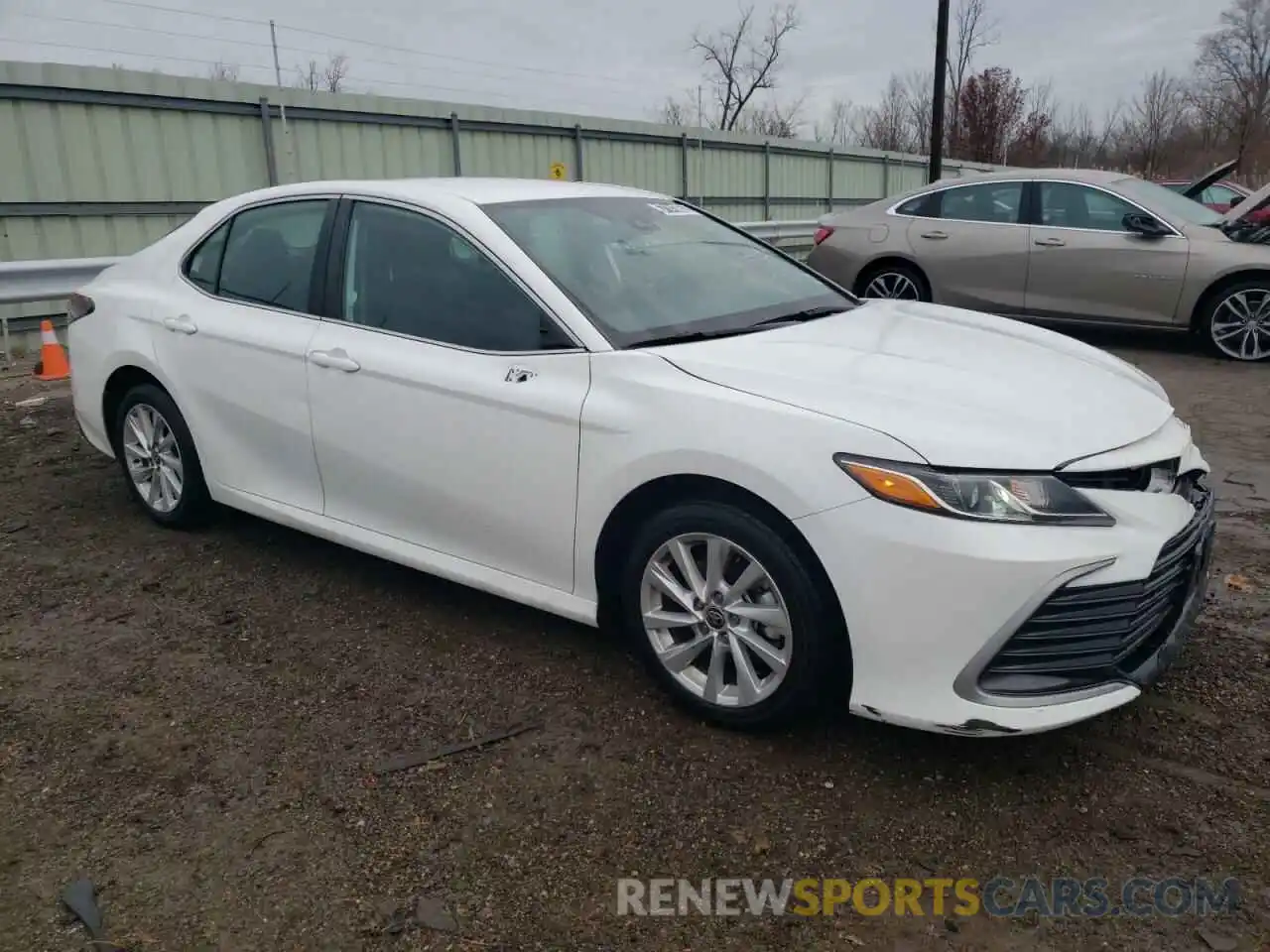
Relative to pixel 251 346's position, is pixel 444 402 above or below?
below

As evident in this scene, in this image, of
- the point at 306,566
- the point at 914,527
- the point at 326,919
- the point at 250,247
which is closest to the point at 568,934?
the point at 326,919

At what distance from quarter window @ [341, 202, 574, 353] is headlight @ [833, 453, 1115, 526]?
117 cm

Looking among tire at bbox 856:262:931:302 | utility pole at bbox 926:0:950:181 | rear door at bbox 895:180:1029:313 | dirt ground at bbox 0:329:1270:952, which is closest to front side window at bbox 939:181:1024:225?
rear door at bbox 895:180:1029:313

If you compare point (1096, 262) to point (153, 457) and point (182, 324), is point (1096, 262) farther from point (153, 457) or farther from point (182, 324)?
point (153, 457)

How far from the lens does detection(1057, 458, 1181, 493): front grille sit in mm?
2615

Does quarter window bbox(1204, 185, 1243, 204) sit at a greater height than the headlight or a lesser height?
greater

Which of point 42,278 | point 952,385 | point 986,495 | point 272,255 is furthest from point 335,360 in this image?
point 42,278

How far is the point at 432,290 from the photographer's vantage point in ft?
12.0

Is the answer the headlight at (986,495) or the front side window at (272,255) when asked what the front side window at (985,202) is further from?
the headlight at (986,495)

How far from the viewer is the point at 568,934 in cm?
226

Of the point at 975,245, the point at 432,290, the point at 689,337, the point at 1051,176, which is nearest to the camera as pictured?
the point at 689,337

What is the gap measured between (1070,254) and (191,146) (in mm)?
9127

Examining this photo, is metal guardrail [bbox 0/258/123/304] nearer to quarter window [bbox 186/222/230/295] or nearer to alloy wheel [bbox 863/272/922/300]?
quarter window [bbox 186/222/230/295]

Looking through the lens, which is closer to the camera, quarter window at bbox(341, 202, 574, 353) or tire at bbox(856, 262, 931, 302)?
quarter window at bbox(341, 202, 574, 353)
